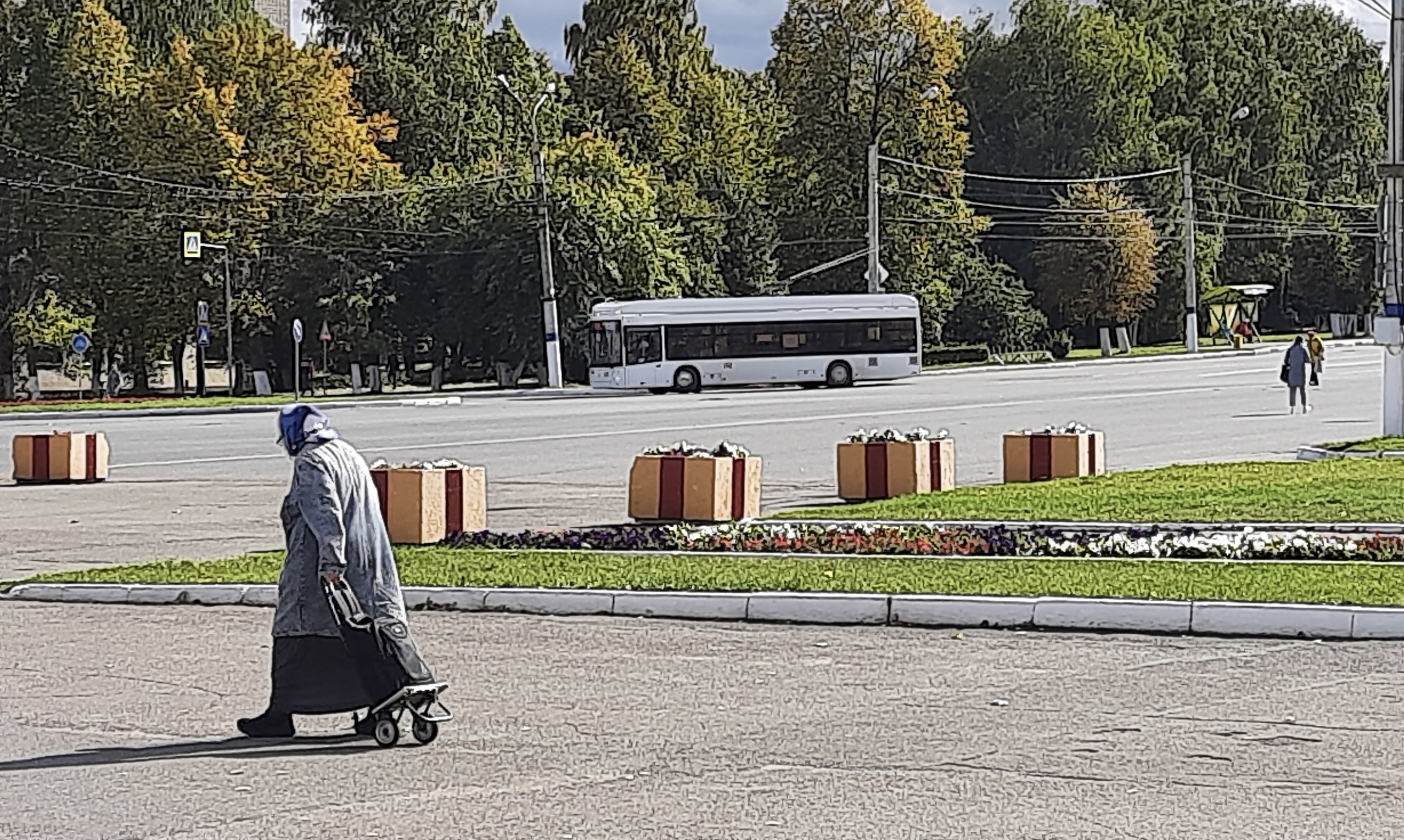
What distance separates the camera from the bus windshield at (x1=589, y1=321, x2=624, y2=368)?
190ft

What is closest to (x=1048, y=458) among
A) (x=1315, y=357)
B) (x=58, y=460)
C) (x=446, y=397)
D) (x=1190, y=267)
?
(x=58, y=460)

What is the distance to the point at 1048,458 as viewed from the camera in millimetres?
21688

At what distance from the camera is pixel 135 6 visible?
250ft

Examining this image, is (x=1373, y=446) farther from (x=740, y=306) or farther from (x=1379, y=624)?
(x=740, y=306)

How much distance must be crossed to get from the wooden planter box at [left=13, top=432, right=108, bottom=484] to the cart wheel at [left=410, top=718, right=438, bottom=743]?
→ 18.3 metres

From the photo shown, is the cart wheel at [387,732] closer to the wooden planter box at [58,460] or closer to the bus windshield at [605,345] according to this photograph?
the wooden planter box at [58,460]

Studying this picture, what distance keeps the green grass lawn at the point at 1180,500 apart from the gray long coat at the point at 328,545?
9.25m

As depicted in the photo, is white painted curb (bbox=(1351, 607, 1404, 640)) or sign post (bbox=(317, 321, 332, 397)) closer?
white painted curb (bbox=(1351, 607, 1404, 640))

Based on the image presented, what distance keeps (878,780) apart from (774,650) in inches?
135

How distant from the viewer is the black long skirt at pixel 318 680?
26.8ft

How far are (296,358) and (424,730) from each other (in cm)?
5423

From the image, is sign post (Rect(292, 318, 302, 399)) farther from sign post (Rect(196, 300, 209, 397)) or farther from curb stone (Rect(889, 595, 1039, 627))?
curb stone (Rect(889, 595, 1039, 627))

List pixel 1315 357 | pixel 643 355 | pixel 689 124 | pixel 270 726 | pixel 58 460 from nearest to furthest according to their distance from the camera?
1. pixel 270 726
2. pixel 58 460
3. pixel 1315 357
4. pixel 643 355
5. pixel 689 124

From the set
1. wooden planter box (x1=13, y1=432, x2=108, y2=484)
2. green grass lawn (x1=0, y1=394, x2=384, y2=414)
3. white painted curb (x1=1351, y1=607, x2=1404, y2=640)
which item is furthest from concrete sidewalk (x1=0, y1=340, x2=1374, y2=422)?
white painted curb (x1=1351, y1=607, x2=1404, y2=640)
